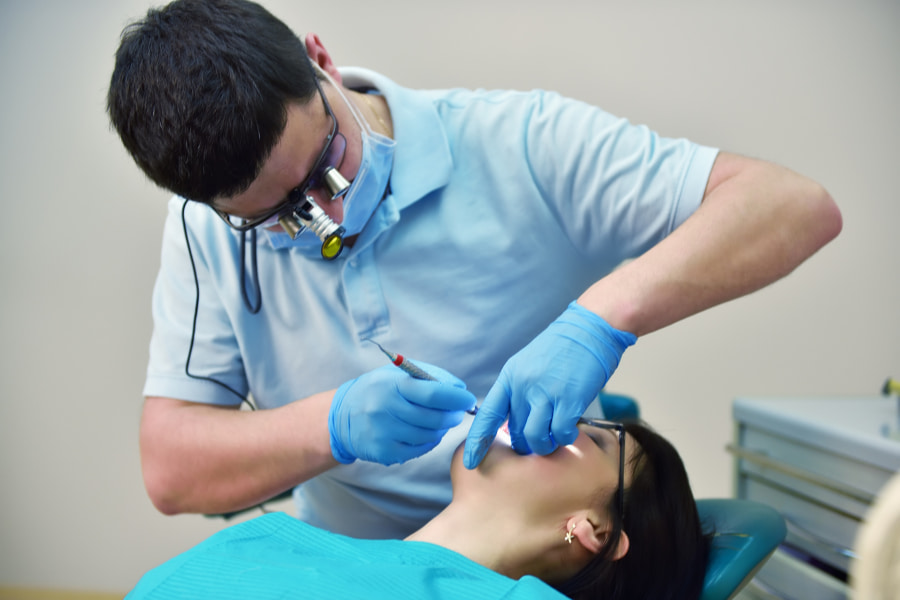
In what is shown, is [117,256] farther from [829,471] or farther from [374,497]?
[829,471]

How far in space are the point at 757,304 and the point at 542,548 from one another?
1522mm

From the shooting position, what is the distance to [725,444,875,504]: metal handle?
127 cm

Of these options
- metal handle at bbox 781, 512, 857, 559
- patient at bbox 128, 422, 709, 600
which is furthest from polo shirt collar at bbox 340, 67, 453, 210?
metal handle at bbox 781, 512, 857, 559

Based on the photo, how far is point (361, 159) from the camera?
128 cm

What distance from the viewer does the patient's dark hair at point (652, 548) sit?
1.24 metres

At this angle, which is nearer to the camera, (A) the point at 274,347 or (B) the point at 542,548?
(B) the point at 542,548

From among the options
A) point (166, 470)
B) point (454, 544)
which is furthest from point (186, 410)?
point (454, 544)

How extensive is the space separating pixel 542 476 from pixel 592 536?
139 mm

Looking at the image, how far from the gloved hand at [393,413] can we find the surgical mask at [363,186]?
0.92ft

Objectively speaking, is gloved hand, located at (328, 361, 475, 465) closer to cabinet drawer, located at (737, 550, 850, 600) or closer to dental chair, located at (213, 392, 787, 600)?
dental chair, located at (213, 392, 787, 600)

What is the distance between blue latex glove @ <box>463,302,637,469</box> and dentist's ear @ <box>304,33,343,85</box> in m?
0.63

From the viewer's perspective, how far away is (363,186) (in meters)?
1.29

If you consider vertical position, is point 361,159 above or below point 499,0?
below

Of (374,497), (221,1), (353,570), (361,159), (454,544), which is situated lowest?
(374,497)
